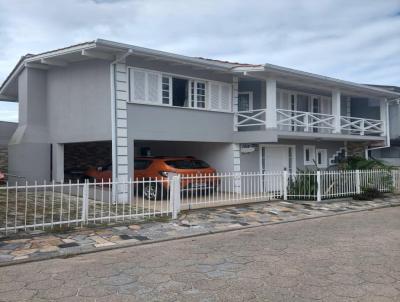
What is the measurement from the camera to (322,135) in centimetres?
1627

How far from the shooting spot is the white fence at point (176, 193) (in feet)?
32.0

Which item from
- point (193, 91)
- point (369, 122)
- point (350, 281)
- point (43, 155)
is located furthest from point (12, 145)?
point (369, 122)

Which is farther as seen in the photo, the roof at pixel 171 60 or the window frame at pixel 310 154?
the window frame at pixel 310 154

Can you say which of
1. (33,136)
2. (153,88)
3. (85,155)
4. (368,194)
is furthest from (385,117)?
(33,136)

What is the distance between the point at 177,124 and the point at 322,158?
8.60 meters

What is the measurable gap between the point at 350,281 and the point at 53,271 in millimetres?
3981

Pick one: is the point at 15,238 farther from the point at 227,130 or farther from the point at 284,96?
the point at 284,96

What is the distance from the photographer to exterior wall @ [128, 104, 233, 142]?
12750mm

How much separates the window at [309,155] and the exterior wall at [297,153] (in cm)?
19

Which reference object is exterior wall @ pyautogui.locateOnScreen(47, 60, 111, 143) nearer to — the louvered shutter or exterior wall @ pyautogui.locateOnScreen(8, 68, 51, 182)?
exterior wall @ pyautogui.locateOnScreen(8, 68, 51, 182)

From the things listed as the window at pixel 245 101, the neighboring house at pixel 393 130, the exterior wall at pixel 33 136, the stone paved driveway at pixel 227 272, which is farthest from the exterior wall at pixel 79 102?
the neighboring house at pixel 393 130

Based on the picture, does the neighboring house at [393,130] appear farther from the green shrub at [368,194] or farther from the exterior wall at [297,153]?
the green shrub at [368,194]

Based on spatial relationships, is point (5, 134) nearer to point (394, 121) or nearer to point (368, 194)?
point (368, 194)

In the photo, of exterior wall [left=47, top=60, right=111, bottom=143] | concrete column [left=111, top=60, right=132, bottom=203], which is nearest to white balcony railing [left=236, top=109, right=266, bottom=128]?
concrete column [left=111, top=60, right=132, bottom=203]
